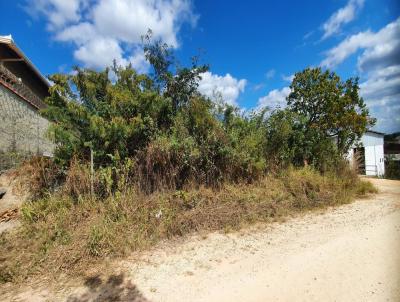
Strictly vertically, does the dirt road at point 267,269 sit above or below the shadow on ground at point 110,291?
above

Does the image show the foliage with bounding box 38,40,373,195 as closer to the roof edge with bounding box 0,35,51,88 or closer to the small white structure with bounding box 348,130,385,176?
the roof edge with bounding box 0,35,51,88

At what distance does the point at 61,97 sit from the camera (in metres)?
6.25

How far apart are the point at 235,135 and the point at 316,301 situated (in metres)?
4.59

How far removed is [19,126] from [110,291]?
7252 mm

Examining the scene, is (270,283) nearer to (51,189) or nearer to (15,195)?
(51,189)

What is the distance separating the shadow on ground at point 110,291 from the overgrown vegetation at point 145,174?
1.83 ft

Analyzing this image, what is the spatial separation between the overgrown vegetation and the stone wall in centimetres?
171

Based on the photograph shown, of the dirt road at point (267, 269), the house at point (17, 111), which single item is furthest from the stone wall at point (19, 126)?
the dirt road at point (267, 269)

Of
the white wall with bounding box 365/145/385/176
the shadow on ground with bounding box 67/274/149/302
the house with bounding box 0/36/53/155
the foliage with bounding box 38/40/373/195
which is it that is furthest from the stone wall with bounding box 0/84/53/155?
the white wall with bounding box 365/145/385/176

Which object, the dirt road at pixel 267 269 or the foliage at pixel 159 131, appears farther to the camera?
the foliage at pixel 159 131

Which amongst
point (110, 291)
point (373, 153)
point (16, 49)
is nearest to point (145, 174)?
point (110, 291)

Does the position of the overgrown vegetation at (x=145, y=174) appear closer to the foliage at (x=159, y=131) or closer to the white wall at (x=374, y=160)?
the foliage at (x=159, y=131)

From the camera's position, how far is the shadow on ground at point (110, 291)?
10.4ft

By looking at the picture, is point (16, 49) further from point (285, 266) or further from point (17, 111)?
point (285, 266)
